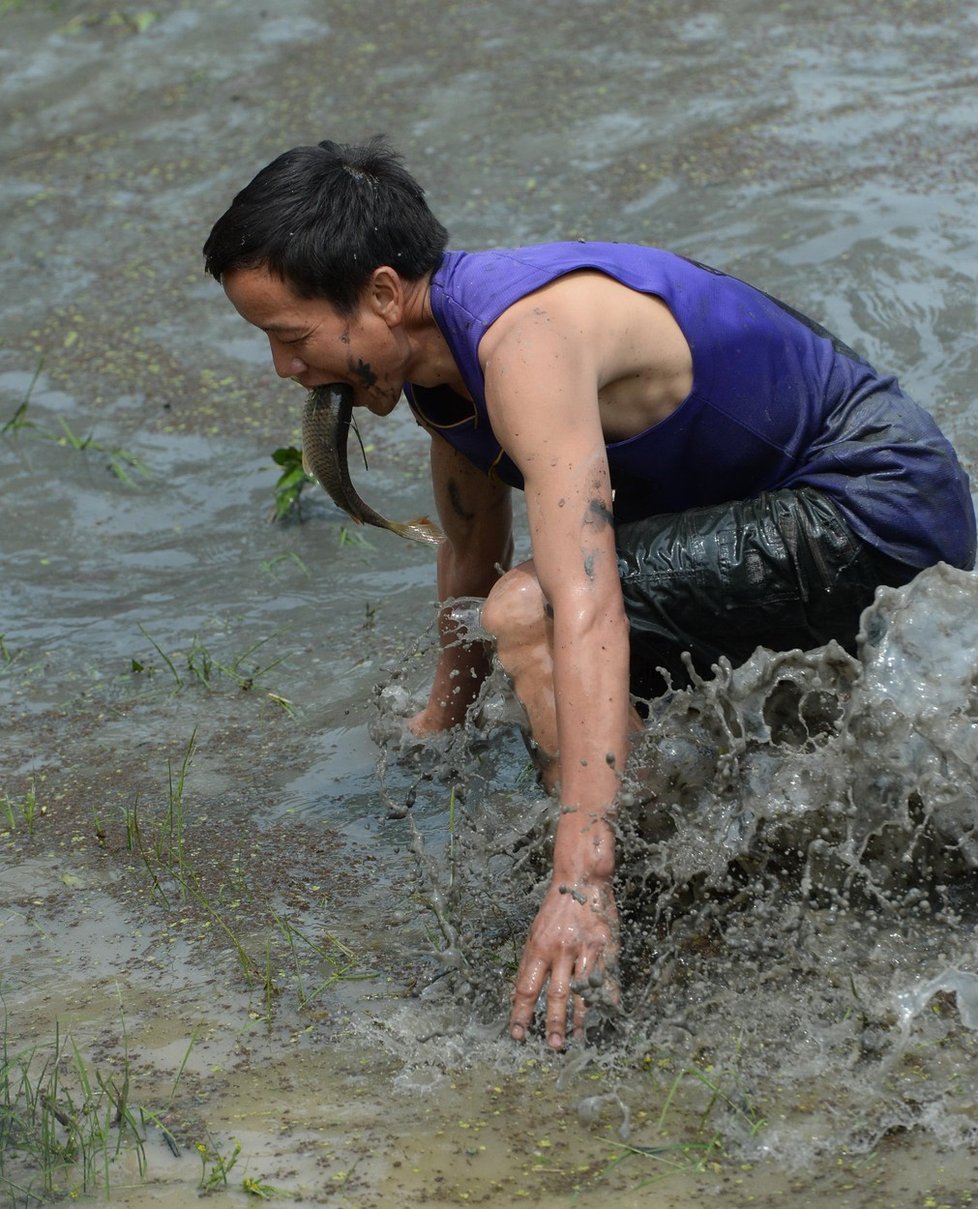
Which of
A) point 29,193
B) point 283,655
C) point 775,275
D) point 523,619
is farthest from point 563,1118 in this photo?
point 29,193

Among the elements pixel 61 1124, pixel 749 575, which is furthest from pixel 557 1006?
pixel 749 575

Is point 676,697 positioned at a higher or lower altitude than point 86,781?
higher

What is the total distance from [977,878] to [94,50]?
7.47m

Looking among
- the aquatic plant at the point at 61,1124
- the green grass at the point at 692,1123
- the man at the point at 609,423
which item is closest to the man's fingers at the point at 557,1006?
the green grass at the point at 692,1123

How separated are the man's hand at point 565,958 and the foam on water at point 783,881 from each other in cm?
4

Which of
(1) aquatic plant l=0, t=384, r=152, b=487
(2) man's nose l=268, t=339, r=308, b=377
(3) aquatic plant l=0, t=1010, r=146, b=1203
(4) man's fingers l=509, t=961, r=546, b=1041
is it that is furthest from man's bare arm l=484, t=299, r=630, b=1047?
(1) aquatic plant l=0, t=384, r=152, b=487

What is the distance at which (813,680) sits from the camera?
3188mm

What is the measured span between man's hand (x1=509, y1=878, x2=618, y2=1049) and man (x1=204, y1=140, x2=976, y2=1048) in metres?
0.18

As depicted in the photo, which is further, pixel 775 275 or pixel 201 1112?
pixel 775 275

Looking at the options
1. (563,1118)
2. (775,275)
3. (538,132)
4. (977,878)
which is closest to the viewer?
(563,1118)

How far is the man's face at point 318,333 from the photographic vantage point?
3174mm

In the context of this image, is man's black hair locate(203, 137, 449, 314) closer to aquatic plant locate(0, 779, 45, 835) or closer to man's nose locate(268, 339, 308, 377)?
man's nose locate(268, 339, 308, 377)

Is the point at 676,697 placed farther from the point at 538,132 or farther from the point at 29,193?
the point at 29,193

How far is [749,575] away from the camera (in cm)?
327
